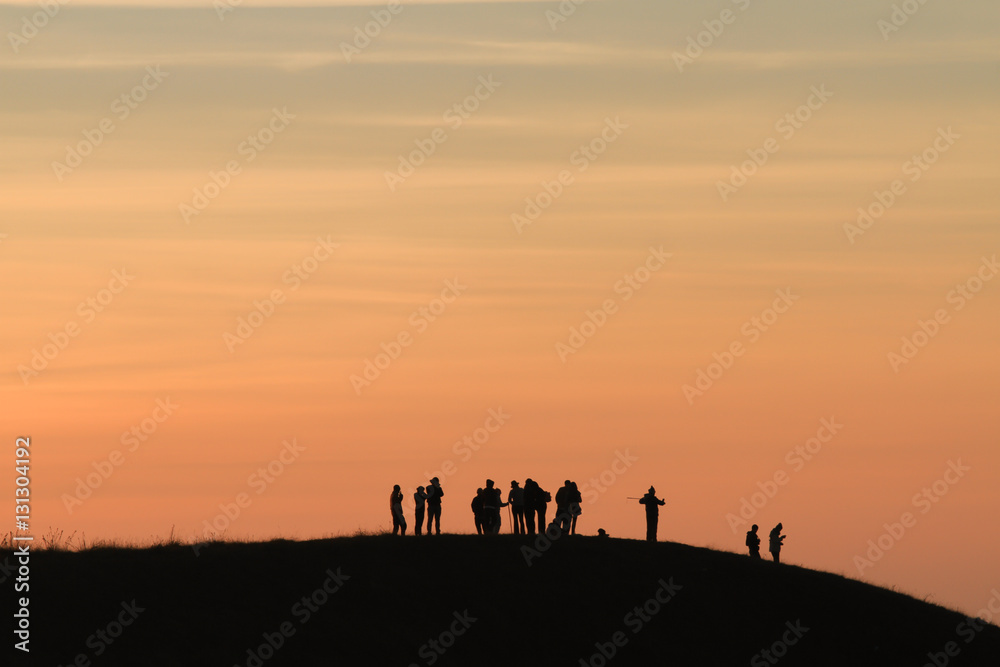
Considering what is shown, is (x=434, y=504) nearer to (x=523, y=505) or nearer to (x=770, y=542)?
(x=523, y=505)

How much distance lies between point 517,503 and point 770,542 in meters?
9.89

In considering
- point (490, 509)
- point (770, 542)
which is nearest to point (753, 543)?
point (770, 542)

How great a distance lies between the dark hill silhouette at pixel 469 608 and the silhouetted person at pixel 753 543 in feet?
5.33

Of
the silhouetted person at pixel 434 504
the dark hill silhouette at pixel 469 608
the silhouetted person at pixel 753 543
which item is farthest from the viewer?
the silhouetted person at pixel 753 543

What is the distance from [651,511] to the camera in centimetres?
5278

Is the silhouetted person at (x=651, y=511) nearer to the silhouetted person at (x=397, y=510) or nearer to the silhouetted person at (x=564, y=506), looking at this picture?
the silhouetted person at (x=564, y=506)

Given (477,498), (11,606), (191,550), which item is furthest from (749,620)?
(11,606)

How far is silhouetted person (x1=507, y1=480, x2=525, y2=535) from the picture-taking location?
5084cm

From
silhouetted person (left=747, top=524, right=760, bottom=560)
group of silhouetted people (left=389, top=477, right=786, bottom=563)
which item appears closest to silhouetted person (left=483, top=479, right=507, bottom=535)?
group of silhouetted people (left=389, top=477, right=786, bottom=563)

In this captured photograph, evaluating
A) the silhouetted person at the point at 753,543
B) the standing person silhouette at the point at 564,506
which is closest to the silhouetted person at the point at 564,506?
the standing person silhouette at the point at 564,506

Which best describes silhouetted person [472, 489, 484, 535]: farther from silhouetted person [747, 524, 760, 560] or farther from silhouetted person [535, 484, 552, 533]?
silhouetted person [747, 524, 760, 560]

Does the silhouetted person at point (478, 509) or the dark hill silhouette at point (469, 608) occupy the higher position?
the silhouetted person at point (478, 509)

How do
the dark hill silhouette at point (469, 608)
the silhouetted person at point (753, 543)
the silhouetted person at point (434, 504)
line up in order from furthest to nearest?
1. the silhouetted person at point (753, 543)
2. the silhouetted person at point (434, 504)
3. the dark hill silhouette at point (469, 608)

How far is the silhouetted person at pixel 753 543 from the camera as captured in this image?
54531mm
